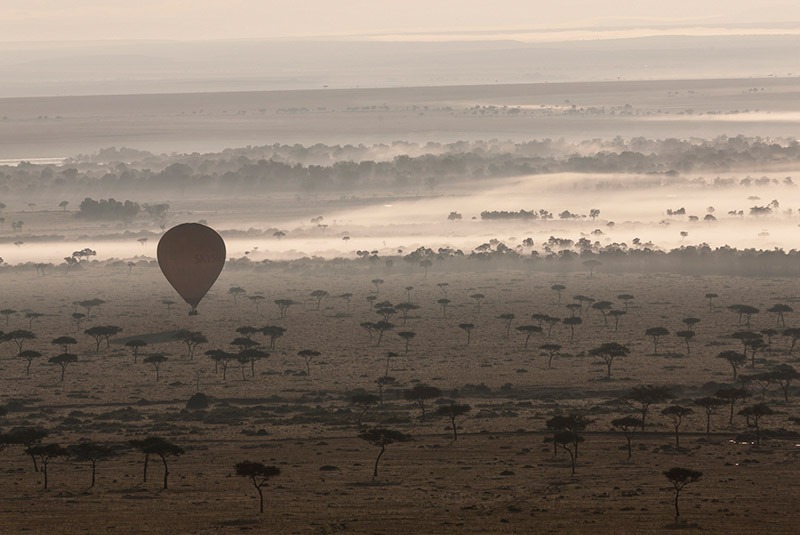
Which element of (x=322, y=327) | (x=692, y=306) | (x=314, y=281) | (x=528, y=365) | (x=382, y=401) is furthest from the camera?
(x=314, y=281)

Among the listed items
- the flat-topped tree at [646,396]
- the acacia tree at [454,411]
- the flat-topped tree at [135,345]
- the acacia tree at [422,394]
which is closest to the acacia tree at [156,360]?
the flat-topped tree at [135,345]

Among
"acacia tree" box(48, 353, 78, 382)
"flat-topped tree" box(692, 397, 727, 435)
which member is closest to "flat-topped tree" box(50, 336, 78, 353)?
"acacia tree" box(48, 353, 78, 382)

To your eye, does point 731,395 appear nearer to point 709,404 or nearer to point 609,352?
point 709,404

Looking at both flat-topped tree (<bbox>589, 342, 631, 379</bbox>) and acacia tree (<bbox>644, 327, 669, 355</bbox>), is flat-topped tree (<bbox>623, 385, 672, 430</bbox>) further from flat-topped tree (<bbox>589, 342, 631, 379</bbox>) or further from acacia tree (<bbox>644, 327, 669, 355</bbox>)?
acacia tree (<bbox>644, 327, 669, 355</bbox>)

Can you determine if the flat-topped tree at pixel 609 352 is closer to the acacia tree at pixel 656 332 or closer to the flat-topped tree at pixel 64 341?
the acacia tree at pixel 656 332

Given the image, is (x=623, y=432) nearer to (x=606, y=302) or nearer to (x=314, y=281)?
(x=606, y=302)

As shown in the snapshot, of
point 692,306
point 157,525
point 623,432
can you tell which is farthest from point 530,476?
point 692,306
